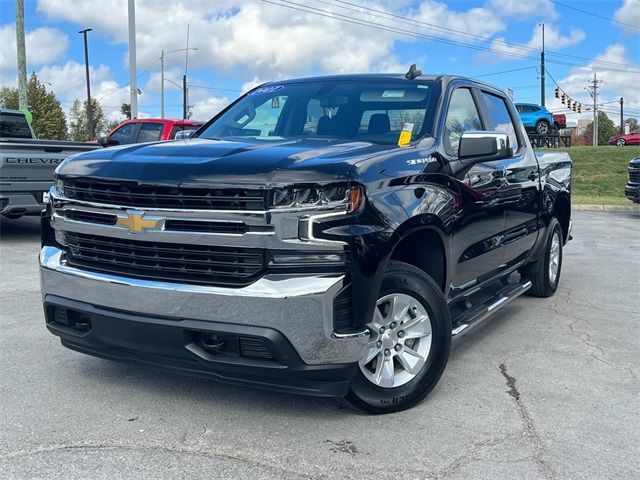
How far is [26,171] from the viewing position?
9.65 m

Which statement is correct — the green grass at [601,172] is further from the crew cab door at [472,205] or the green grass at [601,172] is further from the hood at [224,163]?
the hood at [224,163]

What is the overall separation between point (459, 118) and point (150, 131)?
11.0m

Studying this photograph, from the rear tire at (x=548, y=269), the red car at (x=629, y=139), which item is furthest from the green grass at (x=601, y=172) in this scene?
the red car at (x=629, y=139)

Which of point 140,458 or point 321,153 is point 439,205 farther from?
point 140,458

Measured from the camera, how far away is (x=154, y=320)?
3434 millimetres

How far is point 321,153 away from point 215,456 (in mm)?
1612

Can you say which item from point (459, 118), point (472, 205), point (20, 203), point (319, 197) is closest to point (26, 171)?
point (20, 203)

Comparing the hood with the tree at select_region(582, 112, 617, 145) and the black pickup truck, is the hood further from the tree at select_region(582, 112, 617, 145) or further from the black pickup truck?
the tree at select_region(582, 112, 617, 145)

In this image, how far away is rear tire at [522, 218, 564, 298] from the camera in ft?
22.2

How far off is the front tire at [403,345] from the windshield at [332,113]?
41.5 inches

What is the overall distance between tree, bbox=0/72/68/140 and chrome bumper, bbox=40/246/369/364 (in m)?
68.1

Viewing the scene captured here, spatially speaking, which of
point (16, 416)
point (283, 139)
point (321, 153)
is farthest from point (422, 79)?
point (16, 416)

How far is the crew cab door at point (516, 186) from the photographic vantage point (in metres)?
5.43

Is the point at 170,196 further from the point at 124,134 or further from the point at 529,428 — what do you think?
the point at 124,134
